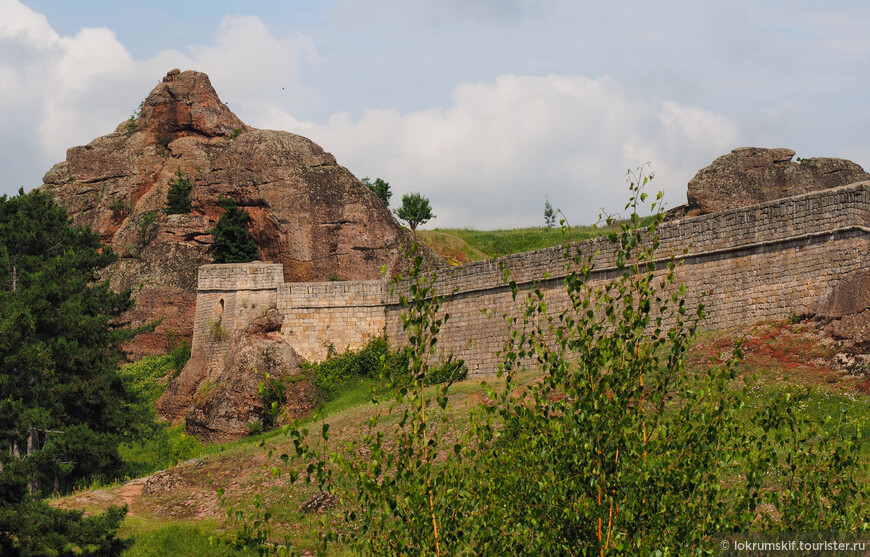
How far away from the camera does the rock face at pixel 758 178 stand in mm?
29609

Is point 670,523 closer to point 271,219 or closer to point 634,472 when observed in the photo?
point 634,472

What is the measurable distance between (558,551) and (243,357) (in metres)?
23.2

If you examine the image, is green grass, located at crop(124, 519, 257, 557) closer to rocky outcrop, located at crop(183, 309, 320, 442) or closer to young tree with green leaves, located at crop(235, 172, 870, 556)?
rocky outcrop, located at crop(183, 309, 320, 442)

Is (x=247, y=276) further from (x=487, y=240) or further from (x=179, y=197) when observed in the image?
(x=487, y=240)

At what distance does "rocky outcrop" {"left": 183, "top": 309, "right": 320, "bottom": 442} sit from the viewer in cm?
2828

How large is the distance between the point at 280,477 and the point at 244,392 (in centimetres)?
851

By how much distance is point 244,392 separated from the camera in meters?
28.6

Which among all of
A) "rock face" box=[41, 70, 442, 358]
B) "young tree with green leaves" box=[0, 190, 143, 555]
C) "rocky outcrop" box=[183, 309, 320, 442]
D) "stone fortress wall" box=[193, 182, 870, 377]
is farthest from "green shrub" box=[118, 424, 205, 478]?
"rock face" box=[41, 70, 442, 358]

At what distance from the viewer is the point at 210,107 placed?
41719 millimetres

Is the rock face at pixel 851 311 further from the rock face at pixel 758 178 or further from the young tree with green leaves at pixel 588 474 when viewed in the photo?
the young tree with green leaves at pixel 588 474

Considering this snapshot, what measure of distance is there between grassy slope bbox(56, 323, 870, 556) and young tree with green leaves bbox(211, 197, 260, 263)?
11.7 metres

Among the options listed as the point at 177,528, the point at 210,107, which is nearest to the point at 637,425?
the point at 177,528

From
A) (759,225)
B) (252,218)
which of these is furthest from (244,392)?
(759,225)

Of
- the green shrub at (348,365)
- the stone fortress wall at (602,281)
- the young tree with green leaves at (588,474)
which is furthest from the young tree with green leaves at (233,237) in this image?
the young tree with green leaves at (588,474)
